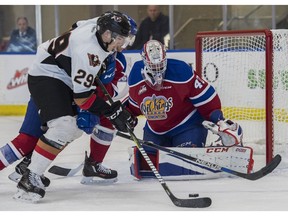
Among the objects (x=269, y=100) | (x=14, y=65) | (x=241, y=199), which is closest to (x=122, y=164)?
(x=269, y=100)

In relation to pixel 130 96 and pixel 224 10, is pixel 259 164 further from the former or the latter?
pixel 224 10

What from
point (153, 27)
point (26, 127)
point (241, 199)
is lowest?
point (241, 199)

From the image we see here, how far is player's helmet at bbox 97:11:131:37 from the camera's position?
3.19 meters

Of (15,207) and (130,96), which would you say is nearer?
(15,207)

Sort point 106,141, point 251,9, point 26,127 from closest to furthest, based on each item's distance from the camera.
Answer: point 26,127, point 106,141, point 251,9

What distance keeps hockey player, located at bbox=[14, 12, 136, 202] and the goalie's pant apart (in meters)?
0.49

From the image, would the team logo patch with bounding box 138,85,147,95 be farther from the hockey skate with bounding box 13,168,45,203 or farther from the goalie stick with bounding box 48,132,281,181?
the hockey skate with bounding box 13,168,45,203

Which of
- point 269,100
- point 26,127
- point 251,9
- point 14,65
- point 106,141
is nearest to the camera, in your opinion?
point 26,127

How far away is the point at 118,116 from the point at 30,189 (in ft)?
1.50

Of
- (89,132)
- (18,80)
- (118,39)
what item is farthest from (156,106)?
(18,80)

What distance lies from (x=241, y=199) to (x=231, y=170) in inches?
12.7

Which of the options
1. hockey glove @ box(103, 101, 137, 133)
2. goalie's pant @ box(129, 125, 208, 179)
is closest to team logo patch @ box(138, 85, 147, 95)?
goalie's pant @ box(129, 125, 208, 179)

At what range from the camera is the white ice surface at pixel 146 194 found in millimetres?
3119

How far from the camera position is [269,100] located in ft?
13.3
